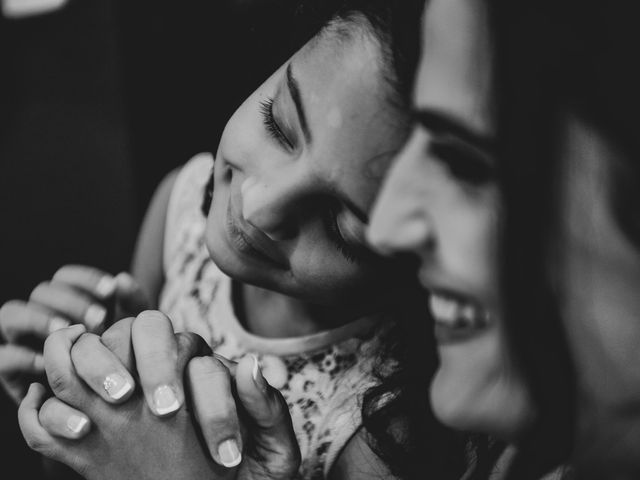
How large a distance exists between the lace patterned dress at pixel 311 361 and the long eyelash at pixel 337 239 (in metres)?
0.22

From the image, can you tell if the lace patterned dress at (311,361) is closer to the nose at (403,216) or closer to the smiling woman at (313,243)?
the smiling woman at (313,243)

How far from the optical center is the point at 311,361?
78 centimetres

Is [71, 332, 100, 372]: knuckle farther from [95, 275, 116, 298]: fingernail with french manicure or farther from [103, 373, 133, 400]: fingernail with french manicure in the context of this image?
[95, 275, 116, 298]: fingernail with french manicure

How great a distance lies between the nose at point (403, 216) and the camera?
0.40m

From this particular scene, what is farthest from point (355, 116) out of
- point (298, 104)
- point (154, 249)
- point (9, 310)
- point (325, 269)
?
point (154, 249)

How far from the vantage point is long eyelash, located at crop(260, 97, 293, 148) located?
1.90 feet

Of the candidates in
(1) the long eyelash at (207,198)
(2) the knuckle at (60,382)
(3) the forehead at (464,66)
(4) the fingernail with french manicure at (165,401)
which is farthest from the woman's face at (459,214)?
(1) the long eyelash at (207,198)

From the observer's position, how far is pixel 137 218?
153 centimetres

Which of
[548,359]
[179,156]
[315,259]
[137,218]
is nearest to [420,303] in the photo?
[315,259]

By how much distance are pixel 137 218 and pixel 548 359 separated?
1.31m

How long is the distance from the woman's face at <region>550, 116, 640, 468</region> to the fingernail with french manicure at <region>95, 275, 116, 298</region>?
1.85 ft

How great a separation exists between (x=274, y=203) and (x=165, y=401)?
0.71ft

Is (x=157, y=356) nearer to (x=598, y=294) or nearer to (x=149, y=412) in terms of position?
(x=149, y=412)

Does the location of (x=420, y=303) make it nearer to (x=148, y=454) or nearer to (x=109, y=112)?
(x=148, y=454)
